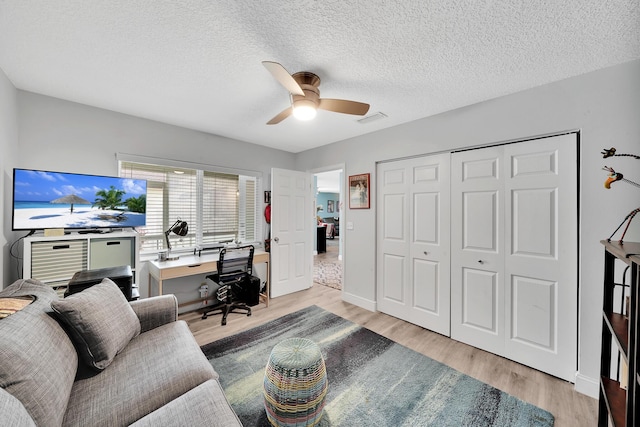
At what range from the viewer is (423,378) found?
1.96 metres

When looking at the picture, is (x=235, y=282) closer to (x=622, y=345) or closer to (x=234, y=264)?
(x=234, y=264)

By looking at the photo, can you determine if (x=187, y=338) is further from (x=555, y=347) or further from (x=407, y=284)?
(x=555, y=347)

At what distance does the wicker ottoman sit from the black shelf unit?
52.7 inches

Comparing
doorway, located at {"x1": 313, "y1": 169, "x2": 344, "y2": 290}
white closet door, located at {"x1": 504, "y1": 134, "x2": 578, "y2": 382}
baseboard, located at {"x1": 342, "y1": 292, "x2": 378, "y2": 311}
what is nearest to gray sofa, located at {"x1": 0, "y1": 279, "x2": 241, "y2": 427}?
baseboard, located at {"x1": 342, "y1": 292, "x2": 378, "y2": 311}

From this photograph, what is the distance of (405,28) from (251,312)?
10.7 feet

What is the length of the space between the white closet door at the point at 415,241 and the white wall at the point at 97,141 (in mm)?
2484

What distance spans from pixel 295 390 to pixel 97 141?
3.12 metres

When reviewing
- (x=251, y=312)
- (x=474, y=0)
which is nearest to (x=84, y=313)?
(x=251, y=312)

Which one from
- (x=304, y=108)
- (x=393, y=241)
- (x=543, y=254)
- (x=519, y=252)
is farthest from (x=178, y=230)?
(x=543, y=254)

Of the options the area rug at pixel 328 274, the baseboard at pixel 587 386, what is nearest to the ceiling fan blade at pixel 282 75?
the baseboard at pixel 587 386

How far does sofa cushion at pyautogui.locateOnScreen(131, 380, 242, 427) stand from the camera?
910 millimetres

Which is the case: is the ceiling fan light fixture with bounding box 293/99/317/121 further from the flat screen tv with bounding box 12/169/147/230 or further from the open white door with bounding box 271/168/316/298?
the flat screen tv with bounding box 12/169/147/230

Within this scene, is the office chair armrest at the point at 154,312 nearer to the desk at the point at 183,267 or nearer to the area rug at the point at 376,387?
the area rug at the point at 376,387

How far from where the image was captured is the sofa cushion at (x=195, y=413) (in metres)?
0.91
